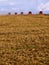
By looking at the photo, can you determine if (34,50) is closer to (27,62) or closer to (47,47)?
(47,47)

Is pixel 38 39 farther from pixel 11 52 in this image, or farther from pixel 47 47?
pixel 11 52

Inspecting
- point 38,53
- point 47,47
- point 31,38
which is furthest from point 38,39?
point 38,53

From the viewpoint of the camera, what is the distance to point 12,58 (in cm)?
707

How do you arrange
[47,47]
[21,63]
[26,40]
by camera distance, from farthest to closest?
[26,40] < [47,47] < [21,63]

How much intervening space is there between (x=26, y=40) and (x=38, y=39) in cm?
48

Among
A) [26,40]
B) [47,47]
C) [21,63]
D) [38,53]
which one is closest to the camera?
[21,63]

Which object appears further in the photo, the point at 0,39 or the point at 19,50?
the point at 0,39

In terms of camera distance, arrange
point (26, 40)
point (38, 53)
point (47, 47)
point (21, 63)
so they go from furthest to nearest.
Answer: point (26, 40) → point (47, 47) → point (38, 53) → point (21, 63)

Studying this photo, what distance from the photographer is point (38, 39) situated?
9.42 meters

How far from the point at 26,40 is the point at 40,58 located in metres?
2.36

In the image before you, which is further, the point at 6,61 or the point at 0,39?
the point at 0,39

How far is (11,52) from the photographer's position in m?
7.61

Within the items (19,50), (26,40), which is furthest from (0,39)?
(19,50)

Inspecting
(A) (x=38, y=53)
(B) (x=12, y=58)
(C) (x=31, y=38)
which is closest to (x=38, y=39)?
(C) (x=31, y=38)
